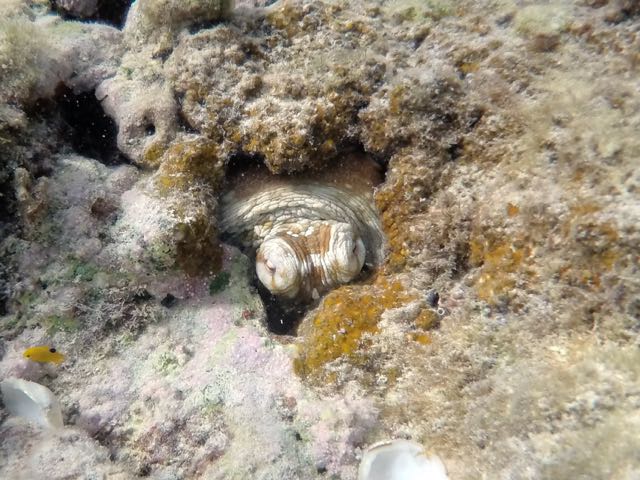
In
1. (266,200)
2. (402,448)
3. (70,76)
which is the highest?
(70,76)

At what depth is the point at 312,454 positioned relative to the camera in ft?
8.38

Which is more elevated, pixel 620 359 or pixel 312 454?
pixel 620 359

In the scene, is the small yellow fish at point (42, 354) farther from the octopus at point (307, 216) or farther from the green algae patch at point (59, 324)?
the octopus at point (307, 216)

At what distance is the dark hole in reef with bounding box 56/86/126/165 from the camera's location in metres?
3.73

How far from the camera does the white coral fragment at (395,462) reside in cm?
239

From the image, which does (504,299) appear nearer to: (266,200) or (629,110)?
(629,110)

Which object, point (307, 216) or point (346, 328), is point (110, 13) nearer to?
point (307, 216)

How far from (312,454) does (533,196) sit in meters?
2.11

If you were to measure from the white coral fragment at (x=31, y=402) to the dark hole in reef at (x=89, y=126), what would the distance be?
6.77 ft

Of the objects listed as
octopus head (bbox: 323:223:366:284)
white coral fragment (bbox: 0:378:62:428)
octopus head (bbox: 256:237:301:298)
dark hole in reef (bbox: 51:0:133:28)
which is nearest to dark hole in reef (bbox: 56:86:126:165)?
dark hole in reef (bbox: 51:0:133:28)

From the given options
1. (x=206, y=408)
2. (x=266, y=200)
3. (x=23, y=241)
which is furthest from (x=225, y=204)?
(x=206, y=408)

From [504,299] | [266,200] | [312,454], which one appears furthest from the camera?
[266,200]

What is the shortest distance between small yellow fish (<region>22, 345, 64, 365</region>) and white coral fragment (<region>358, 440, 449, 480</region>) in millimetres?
2146

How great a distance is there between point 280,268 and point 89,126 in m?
2.44
